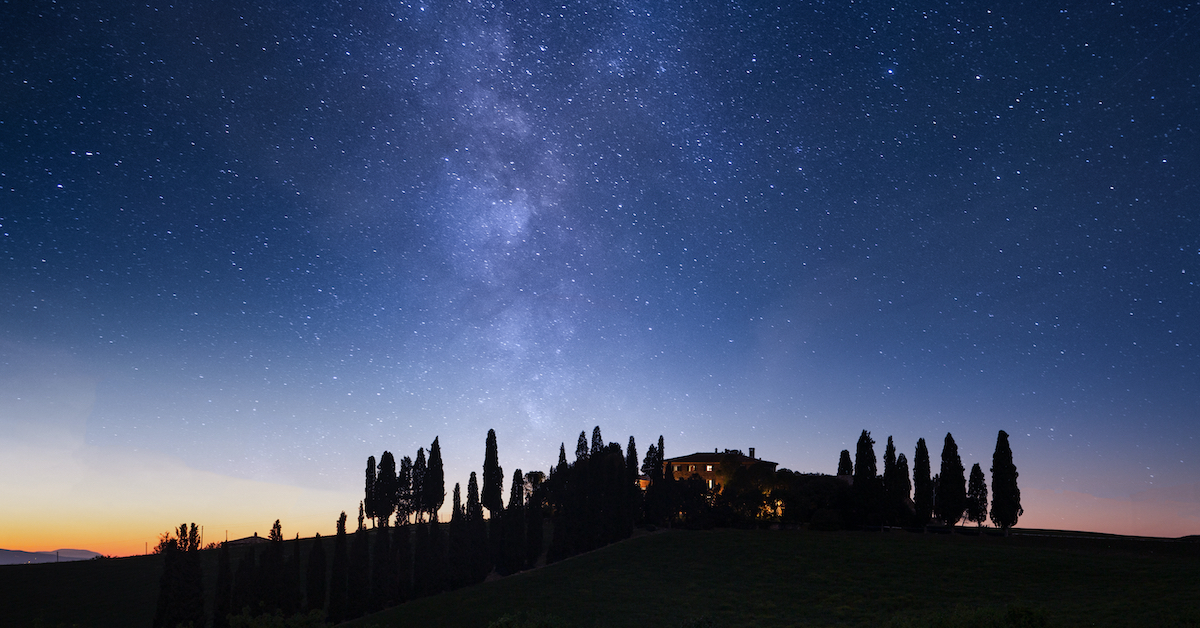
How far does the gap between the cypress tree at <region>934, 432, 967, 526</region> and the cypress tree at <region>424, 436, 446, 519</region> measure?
57.2m

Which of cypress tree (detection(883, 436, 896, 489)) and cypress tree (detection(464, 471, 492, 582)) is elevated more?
cypress tree (detection(883, 436, 896, 489))

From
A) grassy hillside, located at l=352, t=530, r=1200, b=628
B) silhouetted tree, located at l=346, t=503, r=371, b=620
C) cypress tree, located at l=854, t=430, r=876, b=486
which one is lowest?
silhouetted tree, located at l=346, t=503, r=371, b=620

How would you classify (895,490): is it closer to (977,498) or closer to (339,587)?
(977,498)

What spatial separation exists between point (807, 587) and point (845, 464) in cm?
5298

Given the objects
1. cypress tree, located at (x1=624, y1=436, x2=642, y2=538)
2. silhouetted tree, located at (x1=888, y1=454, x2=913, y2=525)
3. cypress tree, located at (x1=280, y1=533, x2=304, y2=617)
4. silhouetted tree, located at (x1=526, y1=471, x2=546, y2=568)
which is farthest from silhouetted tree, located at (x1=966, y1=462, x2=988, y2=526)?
cypress tree, located at (x1=280, y1=533, x2=304, y2=617)

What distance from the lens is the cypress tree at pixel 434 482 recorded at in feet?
260

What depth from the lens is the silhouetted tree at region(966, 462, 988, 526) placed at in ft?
230

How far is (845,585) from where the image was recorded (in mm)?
46281

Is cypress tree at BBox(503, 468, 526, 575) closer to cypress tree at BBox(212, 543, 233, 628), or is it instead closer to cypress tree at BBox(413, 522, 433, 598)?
cypress tree at BBox(413, 522, 433, 598)

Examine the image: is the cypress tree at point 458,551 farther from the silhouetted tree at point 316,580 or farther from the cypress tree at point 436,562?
the silhouetted tree at point 316,580

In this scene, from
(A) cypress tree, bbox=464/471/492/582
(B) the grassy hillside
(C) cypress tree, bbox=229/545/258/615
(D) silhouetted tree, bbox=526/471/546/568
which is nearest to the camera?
(B) the grassy hillside

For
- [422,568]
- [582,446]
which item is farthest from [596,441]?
[422,568]

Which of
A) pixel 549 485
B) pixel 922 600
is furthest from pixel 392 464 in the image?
pixel 922 600

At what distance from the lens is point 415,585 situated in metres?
62.6
